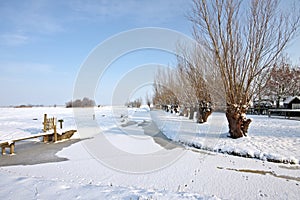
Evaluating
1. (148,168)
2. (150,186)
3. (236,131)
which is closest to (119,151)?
(148,168)

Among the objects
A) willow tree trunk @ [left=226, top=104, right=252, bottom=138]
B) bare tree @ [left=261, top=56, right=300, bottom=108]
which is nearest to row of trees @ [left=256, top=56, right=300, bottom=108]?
bare tree @ [left=261, top=56, right=300, bottom=108]

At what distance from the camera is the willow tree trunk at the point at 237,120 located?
10.2 meters

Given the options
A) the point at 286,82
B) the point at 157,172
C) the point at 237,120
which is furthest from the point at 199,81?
the point at 286,82

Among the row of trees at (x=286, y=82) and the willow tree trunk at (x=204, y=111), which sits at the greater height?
the row of trees at (x=286, y=82)

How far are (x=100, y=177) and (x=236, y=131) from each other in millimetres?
7501

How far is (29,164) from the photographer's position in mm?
6816

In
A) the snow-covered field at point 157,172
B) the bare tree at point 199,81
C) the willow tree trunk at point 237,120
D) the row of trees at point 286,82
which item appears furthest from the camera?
the row of trees at point 286,82

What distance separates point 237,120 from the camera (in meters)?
10.3

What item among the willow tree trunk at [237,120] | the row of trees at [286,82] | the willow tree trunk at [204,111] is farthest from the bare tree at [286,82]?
the willow tree trunk at [237,120]

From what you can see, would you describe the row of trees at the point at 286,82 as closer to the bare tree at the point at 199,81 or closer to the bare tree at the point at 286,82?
the bare tree at the point at 286,82

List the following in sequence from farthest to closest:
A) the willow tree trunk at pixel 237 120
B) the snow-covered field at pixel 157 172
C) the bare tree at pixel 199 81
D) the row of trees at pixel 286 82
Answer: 1. the row of trees at pixel 286 82
2. the bare tree at pixel 199 81
3. the willow tree trunk at pixel 237 120
4. the snow-covered field at pixel 157 172

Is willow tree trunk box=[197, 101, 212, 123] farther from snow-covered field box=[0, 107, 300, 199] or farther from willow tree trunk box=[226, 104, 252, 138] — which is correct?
snow-covered field box=[0, 107, 300, 199]

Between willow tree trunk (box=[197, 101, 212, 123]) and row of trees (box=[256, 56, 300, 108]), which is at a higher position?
row of trees (box=[256, 56, 300, 108])

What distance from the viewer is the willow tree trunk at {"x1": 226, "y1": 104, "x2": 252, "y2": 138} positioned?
10.2 meters
